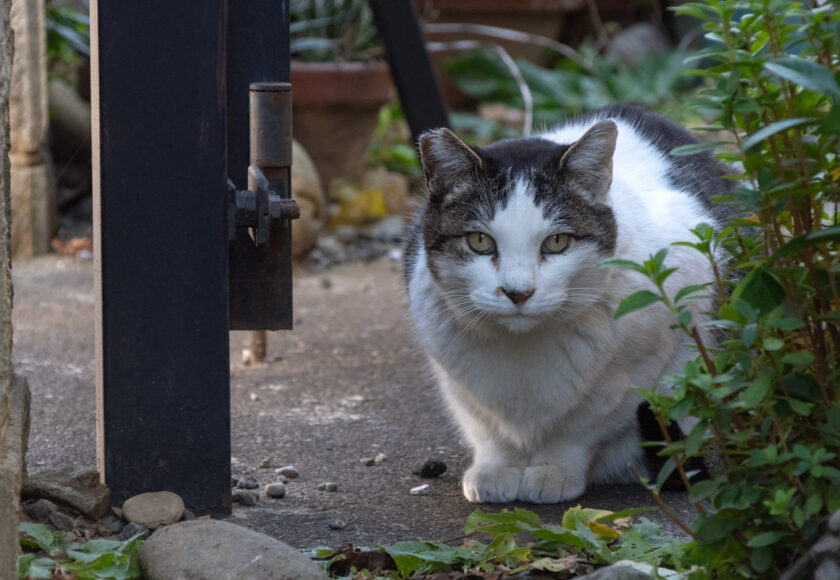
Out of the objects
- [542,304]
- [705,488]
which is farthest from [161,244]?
[705,488]

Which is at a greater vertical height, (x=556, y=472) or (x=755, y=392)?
(x=755, y=392)

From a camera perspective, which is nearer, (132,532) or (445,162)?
(132,532)

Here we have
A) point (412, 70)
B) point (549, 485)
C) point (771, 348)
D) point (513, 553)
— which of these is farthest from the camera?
point (412, 70)

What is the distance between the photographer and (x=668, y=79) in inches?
301

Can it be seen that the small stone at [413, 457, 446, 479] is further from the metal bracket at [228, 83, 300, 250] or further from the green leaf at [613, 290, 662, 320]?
the green leaf at [613, 290, 662, 320]

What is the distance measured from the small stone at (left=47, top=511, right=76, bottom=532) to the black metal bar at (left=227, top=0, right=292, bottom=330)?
0.62 meters

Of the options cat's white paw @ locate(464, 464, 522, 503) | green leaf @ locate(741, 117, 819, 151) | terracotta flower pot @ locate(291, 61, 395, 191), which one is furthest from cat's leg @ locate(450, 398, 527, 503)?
terracotta flower pot @ locate(291, 61, 395, 191)

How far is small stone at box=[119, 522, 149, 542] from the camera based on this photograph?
208 centimetres

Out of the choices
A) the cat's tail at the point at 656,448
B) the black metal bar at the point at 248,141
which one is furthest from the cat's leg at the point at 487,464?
the black metal bar at the point at 248,141

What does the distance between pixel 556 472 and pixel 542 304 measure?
1.47ft

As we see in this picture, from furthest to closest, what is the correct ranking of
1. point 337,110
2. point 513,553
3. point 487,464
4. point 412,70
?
1. point 337,110
2. point 412,70
3. point 487,464
4. point 513,553

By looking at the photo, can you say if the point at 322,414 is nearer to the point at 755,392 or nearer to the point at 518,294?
the point at 518,294

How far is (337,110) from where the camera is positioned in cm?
575

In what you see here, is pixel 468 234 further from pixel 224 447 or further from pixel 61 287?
pixel 61 287
